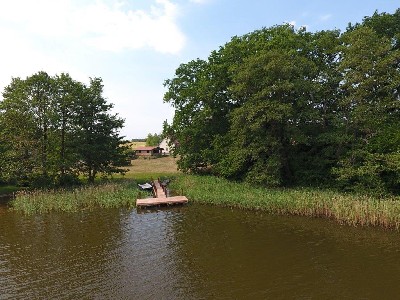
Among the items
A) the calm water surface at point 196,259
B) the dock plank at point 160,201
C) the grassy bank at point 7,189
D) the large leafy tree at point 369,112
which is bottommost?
the calm water surface at point 196,259

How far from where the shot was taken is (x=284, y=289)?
13469 mm

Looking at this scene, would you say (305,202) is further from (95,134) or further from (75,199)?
(95,134)

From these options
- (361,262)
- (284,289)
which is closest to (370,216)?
(361,262)

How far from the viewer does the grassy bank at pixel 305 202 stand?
2206 centimetres

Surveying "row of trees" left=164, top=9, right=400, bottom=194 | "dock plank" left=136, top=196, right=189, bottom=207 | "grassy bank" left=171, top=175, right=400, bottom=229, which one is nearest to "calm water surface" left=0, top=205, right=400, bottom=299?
"grassy bank" left=171, top=175, right=400, bottom=229

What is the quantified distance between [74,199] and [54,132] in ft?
37.6

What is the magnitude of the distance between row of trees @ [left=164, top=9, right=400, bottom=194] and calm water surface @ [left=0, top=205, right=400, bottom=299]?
8362 mm

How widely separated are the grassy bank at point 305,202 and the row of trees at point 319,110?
2.13 metres

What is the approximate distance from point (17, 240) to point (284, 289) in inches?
662

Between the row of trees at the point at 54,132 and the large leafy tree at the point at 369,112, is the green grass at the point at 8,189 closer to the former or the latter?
the row of trees at the point at 54,132

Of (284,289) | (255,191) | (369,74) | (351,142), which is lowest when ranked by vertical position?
(284,289)

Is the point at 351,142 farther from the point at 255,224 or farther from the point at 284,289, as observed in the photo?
the point at 284,289

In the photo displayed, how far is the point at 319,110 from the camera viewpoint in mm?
34156

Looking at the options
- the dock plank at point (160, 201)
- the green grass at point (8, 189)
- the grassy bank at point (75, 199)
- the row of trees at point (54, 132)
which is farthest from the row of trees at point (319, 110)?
the green grass at point (8, 189)
